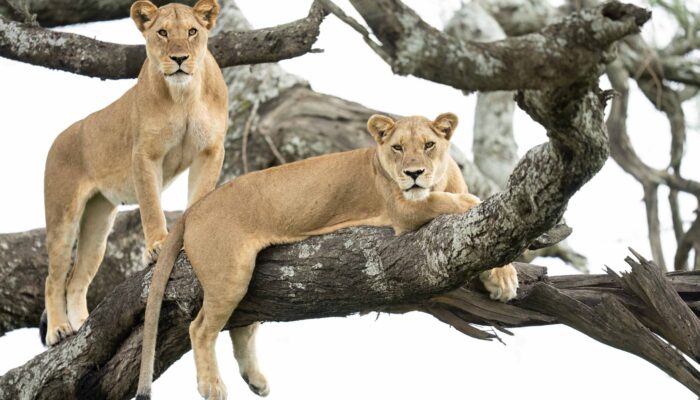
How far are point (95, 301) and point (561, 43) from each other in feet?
22.6

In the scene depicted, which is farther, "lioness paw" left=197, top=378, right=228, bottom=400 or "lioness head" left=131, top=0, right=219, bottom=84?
"lioness head" left=131, top=0, right=219, bottom=84

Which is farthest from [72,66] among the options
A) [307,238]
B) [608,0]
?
[608,0]

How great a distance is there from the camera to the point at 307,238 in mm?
6047

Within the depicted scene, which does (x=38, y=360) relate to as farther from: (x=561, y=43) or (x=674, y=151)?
(x=674, y=151)

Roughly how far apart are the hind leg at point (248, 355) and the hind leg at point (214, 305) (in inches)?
17.9

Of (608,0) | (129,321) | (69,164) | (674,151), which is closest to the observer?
(608,0)

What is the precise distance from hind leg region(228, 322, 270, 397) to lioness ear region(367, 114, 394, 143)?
4.71 ft

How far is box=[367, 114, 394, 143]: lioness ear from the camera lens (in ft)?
19.7

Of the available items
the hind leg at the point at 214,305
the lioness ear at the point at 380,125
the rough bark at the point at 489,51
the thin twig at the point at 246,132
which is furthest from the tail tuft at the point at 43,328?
the rough bark at the point at 489,51

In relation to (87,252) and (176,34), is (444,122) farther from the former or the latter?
(87,252)

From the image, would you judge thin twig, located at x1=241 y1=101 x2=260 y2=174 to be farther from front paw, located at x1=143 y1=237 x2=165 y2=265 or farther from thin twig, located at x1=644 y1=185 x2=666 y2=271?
thin twig, located at x1=644 y1=185 x2=666 y2=271

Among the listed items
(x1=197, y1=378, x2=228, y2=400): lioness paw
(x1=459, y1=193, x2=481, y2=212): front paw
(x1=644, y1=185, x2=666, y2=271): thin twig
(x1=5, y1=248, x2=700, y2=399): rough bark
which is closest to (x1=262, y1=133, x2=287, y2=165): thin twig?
(x1=644, y1=185, x2=666, y2=271): thin twig

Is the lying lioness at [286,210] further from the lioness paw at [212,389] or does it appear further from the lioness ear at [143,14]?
the lioness ear at [143,14]

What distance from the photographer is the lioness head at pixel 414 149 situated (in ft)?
18.4
